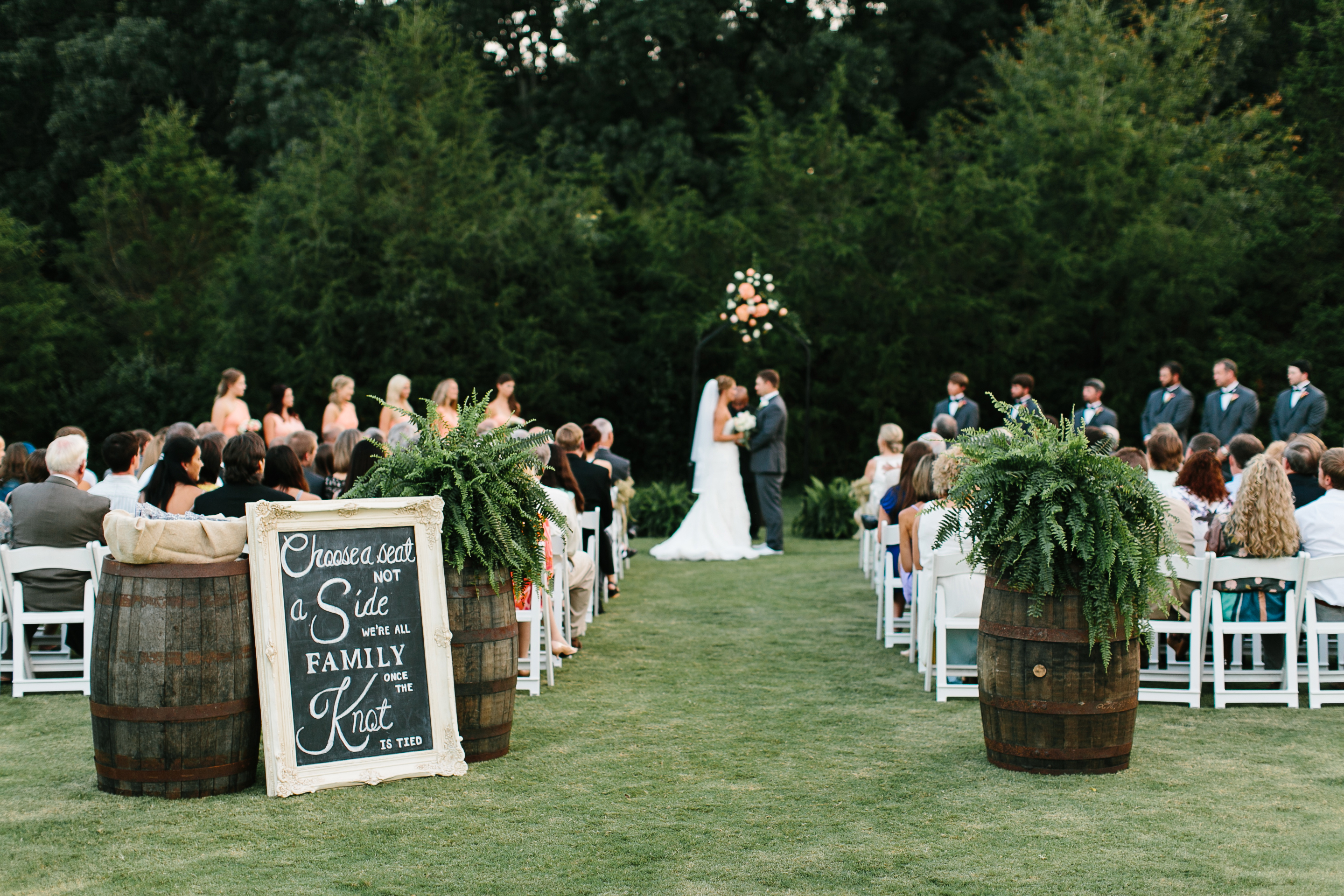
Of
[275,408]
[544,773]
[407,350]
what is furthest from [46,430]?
[544,773]

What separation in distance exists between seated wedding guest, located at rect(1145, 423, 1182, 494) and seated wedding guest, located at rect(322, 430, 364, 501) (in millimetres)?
5403

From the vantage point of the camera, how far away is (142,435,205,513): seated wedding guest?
694cm

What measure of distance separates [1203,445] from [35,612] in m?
7.05

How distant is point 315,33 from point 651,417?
1288cm

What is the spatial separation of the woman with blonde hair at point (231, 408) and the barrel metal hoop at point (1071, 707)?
808cm

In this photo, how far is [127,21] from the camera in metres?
27.4

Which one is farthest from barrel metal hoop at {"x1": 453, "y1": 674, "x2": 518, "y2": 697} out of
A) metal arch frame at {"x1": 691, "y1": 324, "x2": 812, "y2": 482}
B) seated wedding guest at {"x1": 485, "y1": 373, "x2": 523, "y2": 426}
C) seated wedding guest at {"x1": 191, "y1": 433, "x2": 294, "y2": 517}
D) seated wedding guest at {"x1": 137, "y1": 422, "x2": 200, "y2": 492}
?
metal arch frame at {"x1": 691, "y1": 324, "x2": 812, "y2": 482}

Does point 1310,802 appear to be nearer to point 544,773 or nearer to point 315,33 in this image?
point 544,773

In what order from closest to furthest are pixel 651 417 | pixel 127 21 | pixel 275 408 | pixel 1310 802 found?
pixel 1310 802, pixel 275 408, pixel 651 417, pixel 127 21

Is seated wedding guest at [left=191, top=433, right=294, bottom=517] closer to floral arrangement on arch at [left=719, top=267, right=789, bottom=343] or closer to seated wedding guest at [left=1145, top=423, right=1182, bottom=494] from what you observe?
seated wedding guest at [left=1145, top=423, right=1182, bottom=494]

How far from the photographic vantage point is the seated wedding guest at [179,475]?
694 cm

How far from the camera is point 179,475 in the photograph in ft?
23.0

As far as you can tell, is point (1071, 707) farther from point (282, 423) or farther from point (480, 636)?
point (282, 423)

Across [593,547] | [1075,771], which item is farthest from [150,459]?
[1075,771]
